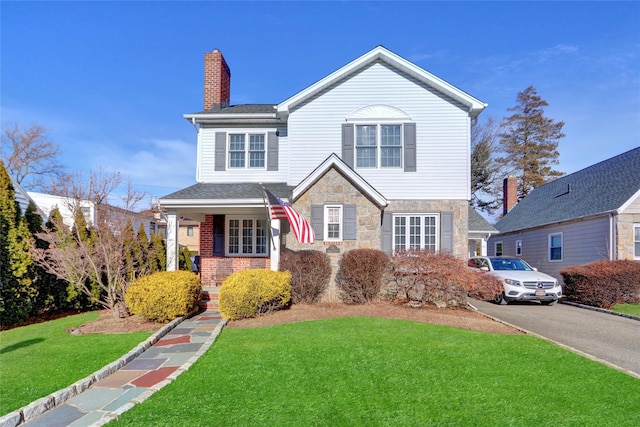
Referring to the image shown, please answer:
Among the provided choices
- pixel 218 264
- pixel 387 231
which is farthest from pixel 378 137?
pixel 218 264

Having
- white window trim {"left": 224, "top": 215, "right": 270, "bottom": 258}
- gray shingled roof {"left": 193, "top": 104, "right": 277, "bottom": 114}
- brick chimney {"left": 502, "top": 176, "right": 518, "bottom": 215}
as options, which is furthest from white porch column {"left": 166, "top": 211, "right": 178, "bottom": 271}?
brick chimney {"left": 502, "top": 176, "right": 518, "bottom": 215}

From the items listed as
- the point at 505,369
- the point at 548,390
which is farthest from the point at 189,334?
the point at 548,390

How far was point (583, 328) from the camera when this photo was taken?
9461 mm

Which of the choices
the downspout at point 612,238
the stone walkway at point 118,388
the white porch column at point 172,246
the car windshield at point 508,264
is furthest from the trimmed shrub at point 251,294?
the downspout at point 612,238

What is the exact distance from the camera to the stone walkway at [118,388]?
4.35m

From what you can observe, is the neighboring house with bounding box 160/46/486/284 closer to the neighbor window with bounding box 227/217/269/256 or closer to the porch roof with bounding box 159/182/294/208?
the porch roof with bounding box 159/182/294/208

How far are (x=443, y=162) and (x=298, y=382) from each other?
10.7 m

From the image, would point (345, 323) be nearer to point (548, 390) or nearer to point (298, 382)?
point (298, 382)

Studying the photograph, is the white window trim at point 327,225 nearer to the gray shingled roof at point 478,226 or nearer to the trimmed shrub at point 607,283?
the gray shingled roof at point 478,226

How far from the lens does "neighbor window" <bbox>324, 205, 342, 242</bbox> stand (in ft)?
40.5

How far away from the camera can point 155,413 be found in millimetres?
4355

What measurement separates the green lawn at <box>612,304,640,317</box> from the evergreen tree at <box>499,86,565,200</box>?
2742 centimetres

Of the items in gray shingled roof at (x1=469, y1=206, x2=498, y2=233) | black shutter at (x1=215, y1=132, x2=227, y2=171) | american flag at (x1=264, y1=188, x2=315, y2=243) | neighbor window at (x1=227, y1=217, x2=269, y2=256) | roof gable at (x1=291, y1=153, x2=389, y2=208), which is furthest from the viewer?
gray shingled roof at (x1=469, y1=206, x2=498, y2=233)

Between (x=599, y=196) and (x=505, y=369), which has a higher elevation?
(x=599, y=196)
